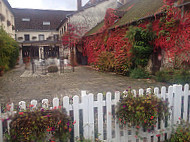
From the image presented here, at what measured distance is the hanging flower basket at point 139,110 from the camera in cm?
245

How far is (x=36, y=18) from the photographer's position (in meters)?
28.6

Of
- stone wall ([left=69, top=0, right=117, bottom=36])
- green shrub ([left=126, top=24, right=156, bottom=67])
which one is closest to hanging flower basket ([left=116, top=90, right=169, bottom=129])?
green shrub ([left=126, top=24, right=156, bottom=67])

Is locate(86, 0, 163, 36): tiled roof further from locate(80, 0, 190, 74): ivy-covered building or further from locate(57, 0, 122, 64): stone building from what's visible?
locate(57, 0, 122, 64): stone building

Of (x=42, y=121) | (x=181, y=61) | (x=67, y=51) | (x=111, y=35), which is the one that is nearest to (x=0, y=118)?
(x=42, y=121)

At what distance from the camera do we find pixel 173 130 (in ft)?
10.0

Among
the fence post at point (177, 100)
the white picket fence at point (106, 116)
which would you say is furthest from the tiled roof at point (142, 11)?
the white picket fence at point (106, 116)

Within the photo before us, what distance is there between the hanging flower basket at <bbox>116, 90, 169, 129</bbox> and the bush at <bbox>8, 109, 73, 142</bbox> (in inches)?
34.6

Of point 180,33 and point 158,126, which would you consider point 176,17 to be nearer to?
point 180,33

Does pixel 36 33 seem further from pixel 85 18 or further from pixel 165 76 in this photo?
pixel 165 76

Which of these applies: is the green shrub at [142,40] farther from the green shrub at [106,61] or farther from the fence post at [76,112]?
the fence post at [76,112]

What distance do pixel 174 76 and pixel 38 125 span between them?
19.3ft

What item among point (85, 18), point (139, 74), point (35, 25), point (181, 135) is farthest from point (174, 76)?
point (35, 25)

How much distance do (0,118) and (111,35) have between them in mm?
10068

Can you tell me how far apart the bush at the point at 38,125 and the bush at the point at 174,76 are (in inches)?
212
